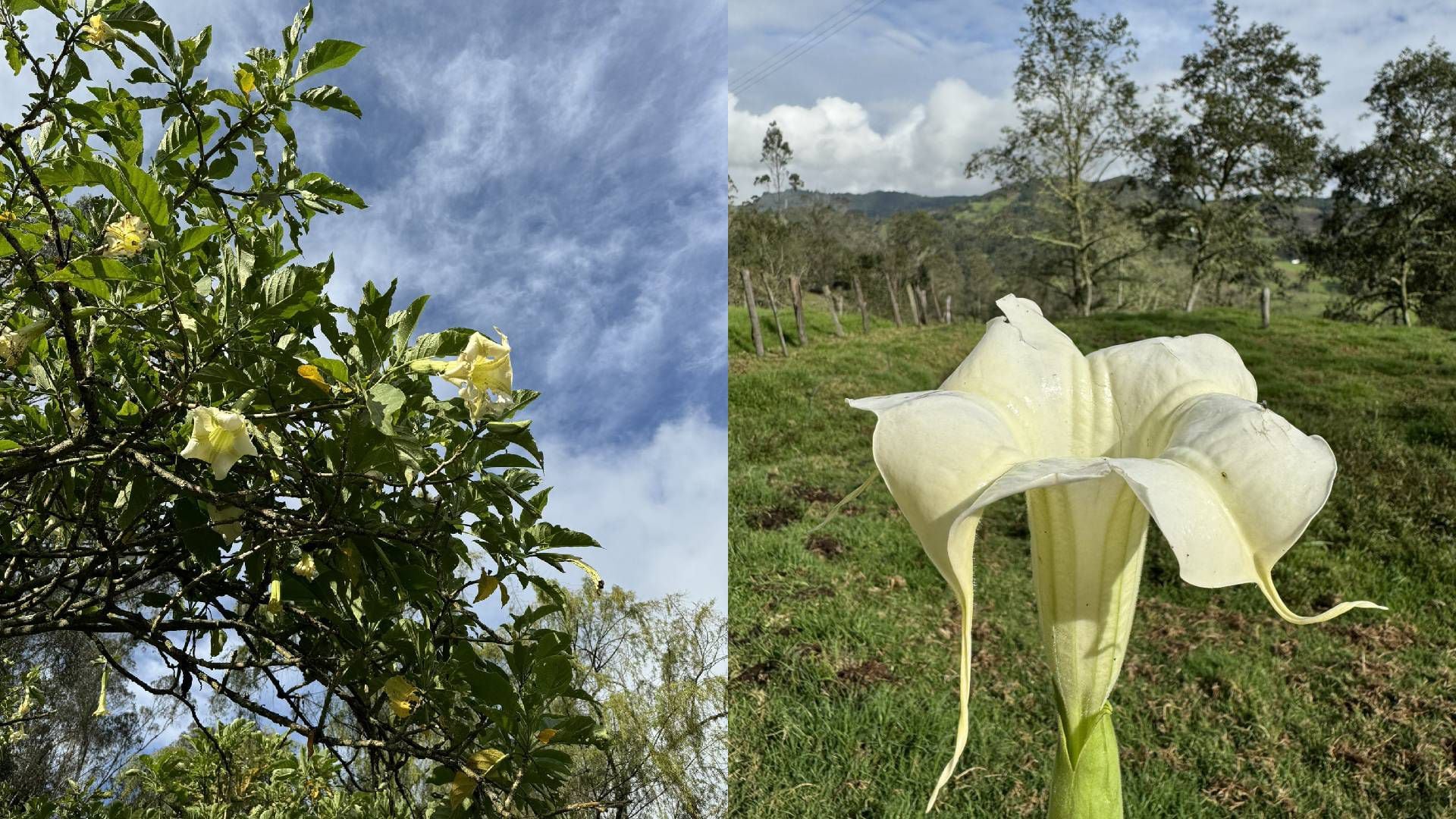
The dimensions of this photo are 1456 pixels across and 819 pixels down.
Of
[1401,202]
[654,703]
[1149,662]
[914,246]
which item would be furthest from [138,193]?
[914,246]

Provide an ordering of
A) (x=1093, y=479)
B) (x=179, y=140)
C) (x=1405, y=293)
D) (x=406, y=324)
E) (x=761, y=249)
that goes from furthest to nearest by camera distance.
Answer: (x=761, y=249) < (x=1405, y=293) < (x=179, y=140) < (x=406, y=324) < (x=1093, y=479)

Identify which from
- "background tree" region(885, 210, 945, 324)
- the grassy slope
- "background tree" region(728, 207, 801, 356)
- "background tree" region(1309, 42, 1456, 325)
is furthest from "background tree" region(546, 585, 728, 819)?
"background tree" region(885, 210, 945, 324)

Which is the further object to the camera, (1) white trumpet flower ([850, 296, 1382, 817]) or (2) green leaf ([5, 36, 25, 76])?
(2) green leaf ([5, 36, 25, 76])

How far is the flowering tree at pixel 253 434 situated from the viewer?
0.75 m

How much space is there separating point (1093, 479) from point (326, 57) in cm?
91

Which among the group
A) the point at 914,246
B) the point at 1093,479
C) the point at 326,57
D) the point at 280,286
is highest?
the point at 914,246

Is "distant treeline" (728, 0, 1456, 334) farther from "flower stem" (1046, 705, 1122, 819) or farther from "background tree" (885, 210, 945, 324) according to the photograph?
"flower stem" (1046, 705, 1122, 819)

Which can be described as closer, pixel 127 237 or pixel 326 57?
pixel 127 237

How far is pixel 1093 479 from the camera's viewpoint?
503 mm

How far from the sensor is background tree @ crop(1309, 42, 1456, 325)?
11.5m

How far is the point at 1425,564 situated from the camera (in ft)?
12.7

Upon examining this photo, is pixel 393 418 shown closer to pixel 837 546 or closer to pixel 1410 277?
pixel 837 546

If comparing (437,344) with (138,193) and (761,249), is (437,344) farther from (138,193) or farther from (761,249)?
(761,249)

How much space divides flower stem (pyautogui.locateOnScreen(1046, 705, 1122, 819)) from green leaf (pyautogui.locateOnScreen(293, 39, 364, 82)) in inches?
37.7
